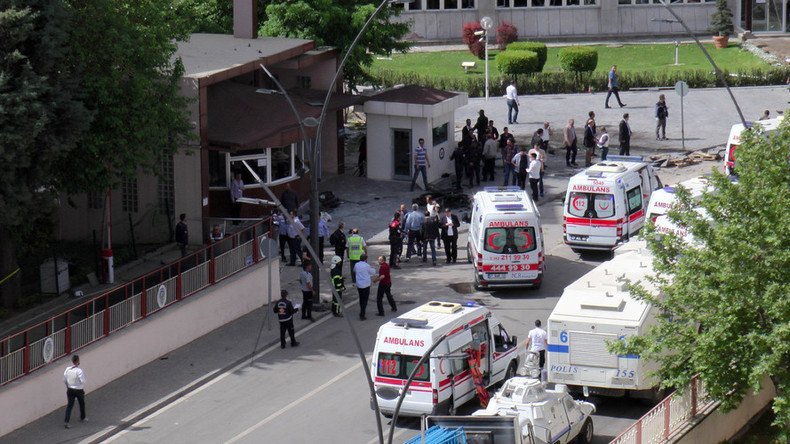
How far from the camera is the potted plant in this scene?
6731cm

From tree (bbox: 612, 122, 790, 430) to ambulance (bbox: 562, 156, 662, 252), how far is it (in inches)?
418

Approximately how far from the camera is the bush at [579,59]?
58656 mm

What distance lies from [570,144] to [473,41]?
22.0 metres

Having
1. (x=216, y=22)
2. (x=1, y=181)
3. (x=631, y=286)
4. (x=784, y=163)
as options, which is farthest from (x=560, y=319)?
(x=216, y=22)

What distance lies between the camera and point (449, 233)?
119 feet

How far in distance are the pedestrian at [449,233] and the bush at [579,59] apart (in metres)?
24.1

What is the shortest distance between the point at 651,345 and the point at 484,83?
113 ft

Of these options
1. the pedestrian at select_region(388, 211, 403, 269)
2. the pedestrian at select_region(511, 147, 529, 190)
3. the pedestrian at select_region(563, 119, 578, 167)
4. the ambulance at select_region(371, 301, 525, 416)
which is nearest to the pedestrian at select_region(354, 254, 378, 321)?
the pedestrian at select_region(388, 211, 403, 269)

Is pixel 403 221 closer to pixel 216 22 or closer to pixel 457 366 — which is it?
pixel 457 366

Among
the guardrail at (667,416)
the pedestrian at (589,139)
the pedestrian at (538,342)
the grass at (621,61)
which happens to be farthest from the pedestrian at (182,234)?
the grass at (621,61)

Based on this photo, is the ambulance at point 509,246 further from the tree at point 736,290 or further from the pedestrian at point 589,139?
the pedestrian at point 589,139

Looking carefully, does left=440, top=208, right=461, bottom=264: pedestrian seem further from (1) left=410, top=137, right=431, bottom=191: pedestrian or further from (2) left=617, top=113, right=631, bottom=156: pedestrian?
(2) left=617, top=113, right=631, bottom=156: pedestrian

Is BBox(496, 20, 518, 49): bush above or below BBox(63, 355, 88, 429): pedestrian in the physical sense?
above

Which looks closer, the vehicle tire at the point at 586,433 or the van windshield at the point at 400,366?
the vehicle tire at the point at 586,433
